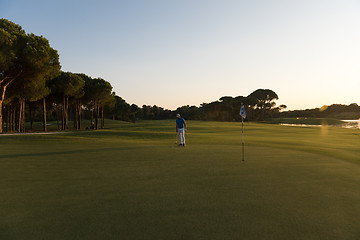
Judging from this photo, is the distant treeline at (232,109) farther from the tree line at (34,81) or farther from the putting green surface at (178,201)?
the putting green surface at (178,201)

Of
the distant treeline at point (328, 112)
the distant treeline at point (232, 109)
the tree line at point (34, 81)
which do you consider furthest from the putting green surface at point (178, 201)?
the distant treeline at point (328, 112)

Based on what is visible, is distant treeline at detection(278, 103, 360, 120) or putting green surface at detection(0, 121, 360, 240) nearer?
putting green surface at detection(0, 121, 360, 240)

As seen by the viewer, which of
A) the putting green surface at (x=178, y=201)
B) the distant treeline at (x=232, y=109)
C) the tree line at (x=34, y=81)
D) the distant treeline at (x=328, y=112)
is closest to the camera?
the putting green surface at (x=178, y=201)

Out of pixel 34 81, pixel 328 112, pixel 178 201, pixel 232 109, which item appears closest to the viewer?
pixel 178 201

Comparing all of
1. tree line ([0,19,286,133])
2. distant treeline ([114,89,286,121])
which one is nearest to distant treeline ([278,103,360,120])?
distant treeline ([114,89,286,121])

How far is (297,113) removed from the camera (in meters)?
150

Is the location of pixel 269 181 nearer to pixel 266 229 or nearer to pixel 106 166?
pixel 266 229

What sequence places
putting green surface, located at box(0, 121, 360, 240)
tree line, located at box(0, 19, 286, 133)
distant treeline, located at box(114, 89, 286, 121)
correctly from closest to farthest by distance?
putting green surface, located at box(0, 121, 360, 240) < tree line, located at box(0, 19, 286, 133) < distant treeline, located at box(114, 89, 286, 121)

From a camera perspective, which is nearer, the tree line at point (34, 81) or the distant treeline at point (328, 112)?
the tree line at point (34, 81)

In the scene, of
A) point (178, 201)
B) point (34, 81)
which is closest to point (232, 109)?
point (34, 81)

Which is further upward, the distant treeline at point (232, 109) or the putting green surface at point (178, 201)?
the distant treeline at point (232, 109)

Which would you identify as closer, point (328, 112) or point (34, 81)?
point (34, 81)

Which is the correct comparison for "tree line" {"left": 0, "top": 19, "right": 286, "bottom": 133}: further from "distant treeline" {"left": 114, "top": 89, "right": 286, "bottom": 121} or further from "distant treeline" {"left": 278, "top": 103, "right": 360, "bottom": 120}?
"distant treeline" {"left": 278, "top": 103, "right": 360, "bottom": 120}

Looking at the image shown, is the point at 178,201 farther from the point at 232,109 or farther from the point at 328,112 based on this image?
the point at 328,112
